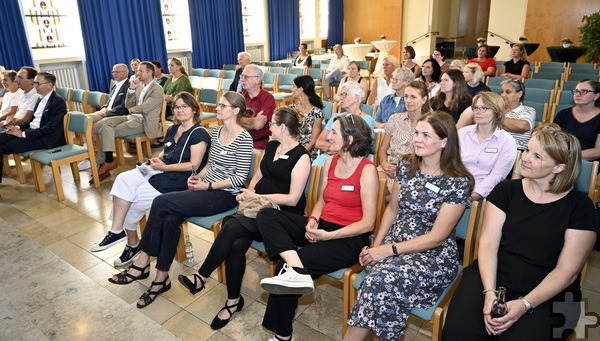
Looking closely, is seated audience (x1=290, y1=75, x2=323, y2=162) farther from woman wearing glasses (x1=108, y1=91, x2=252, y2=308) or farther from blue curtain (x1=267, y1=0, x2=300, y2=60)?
blue curtain (x1=267, y1=0, x2=300, y2=60)

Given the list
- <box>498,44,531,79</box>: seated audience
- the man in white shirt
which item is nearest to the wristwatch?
<box>498,44,531,79</box>: seated audience

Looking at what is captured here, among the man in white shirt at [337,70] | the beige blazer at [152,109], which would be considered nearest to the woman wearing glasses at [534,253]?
the beige blazer at [152,109]

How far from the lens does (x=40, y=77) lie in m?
4.64

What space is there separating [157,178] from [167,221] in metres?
0.56

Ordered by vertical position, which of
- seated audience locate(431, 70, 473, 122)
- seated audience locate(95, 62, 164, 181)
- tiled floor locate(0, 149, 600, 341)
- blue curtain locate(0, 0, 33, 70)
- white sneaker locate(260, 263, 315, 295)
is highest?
blue curtain locate(0, 0, 33, 70)

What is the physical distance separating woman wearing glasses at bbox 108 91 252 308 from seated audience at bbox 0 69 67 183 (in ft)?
8.24

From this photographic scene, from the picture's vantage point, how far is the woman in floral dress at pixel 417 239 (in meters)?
1.87

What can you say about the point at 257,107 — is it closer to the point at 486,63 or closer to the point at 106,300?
the point at 106,300

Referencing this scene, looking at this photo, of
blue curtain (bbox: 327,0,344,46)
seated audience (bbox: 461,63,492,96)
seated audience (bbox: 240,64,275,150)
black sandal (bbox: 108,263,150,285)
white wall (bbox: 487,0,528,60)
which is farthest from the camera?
blue curtain (bbox: 327,0,344,46)

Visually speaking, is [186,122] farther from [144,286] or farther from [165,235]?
[144,286]

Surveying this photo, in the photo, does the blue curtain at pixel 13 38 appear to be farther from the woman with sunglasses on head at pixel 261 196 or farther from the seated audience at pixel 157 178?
the woman with sunglasses on head at pixel 261 196

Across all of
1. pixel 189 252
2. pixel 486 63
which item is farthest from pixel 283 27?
pixel 189 252

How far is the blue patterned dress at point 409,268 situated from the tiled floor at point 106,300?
502 millimetres

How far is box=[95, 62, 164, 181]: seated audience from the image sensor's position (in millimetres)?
4965
